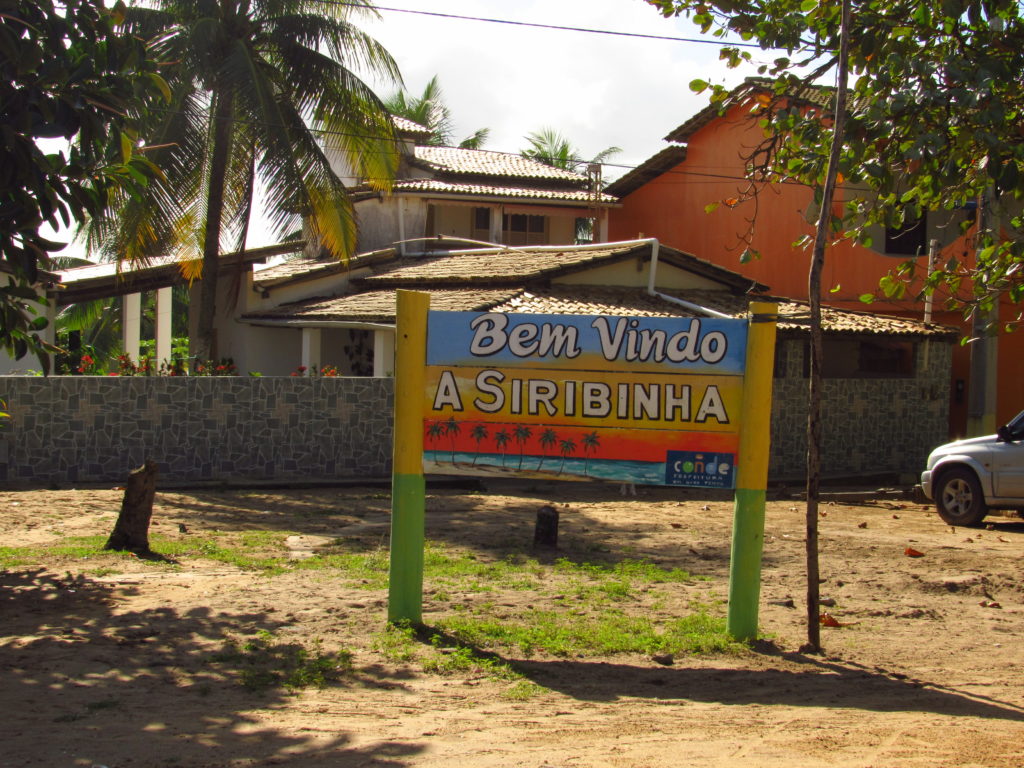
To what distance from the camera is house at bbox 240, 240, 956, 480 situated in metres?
20.6

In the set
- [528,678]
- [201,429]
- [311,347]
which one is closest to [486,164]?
[311,347]

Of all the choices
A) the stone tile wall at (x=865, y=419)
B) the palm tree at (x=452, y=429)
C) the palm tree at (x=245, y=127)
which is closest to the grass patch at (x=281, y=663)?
the palm tree at (x=452, y=429)

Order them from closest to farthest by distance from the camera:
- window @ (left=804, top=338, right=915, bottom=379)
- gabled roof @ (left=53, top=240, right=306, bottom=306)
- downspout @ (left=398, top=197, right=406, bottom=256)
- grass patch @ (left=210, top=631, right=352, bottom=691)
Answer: grass patch @ (left=210, top=631, right=352, bottom=691) → gabled roof @ (left=53, top=240, right=306, bottom=306) → window @ (left=804, top=338, right=915, bottom=379) → downspout @ (left=398, top=197, right=406, bottom=256)

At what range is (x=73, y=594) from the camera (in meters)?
8.41

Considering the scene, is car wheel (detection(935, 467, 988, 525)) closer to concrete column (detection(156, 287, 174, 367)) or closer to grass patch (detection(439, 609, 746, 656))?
grass patch (detection(439, 609, 746, 656))

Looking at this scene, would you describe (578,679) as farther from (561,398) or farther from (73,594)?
(73,594)

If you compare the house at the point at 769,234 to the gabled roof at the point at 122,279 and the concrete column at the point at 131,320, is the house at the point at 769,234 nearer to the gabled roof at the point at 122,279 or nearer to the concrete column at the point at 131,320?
the gabled roof at the point at 122,279

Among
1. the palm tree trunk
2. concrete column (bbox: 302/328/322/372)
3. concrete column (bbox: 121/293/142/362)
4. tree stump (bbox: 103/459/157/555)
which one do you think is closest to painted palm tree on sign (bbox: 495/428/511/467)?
tree stump (bbox: 103/459/157/555)

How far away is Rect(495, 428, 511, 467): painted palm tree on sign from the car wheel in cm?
902

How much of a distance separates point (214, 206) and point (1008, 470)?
13346 mm

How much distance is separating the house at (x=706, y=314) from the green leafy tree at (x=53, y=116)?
1137 cm

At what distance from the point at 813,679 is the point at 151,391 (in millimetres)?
12503

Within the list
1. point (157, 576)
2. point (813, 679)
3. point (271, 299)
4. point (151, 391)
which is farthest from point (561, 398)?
point (271, 299)

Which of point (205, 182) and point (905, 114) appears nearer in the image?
point (905, 114)
